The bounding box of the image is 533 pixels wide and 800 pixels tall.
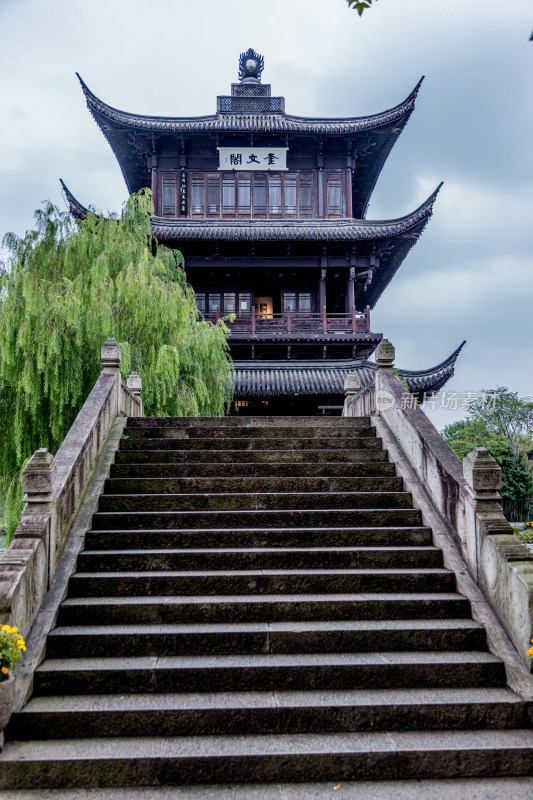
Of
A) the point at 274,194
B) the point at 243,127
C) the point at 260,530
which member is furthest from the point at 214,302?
the point at 260,530

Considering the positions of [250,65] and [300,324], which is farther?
[250,65]

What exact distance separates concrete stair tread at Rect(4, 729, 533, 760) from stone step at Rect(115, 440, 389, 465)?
294 centimetres

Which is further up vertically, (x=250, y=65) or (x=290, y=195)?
(x=250, y=65)

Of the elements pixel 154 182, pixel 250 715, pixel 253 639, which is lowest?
pixel 250 715

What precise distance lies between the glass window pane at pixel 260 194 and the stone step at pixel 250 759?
685 inches

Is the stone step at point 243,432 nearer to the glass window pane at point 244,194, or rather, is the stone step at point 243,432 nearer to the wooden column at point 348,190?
the wooden column at point 348,190

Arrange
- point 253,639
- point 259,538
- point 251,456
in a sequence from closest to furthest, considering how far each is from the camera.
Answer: point 253,639 → point 259,538 → point 251,456

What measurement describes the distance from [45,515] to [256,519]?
1834 mm

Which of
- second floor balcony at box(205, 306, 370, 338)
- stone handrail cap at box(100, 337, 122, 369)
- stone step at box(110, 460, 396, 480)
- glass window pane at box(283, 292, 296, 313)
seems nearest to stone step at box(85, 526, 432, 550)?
stone step at box(110, 460, 396, 480)

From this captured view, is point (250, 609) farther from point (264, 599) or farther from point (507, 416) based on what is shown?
point (507, 416)

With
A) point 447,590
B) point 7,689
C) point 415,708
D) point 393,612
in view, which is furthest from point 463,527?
point 7,689

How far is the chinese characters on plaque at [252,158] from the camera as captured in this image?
18.2 meters

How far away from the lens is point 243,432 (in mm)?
6418

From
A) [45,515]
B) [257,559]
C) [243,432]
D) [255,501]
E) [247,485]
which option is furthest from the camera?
[243,432]
